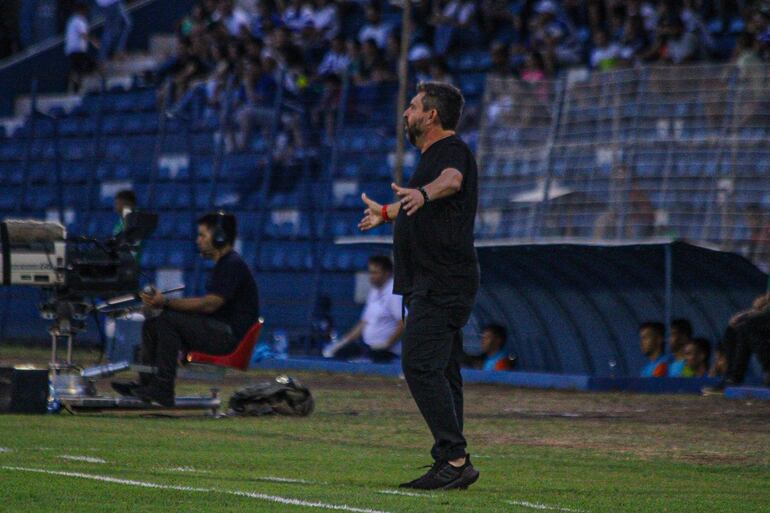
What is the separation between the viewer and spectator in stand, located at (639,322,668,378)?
16.4m

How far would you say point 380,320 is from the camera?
1847 cm

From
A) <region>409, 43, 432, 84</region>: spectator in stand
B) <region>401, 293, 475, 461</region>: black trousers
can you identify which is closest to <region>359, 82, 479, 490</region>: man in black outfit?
<region>401, 293, 475, 461</region>: black trousers

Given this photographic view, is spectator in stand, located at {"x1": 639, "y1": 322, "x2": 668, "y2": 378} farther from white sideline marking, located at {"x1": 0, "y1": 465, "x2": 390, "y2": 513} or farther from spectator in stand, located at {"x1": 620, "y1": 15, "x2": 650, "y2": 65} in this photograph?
white sideline marking, located at {"x1": 0, "y1": 465, "x2": 390, "y2": 513}

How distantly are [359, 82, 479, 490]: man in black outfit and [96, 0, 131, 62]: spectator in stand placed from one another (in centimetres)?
2285

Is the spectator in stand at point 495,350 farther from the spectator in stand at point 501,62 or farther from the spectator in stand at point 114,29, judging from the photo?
the spectator in stand at point 114,29

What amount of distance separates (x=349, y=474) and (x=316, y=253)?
12.5 m

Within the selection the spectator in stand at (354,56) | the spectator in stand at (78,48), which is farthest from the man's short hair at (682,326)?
the spectator in stand at (78,48)

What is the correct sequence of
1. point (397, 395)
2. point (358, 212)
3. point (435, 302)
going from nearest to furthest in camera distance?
point (435, 302)
point (397, 395)
point (358, 212)

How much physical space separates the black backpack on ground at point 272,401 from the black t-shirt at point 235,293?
71cm

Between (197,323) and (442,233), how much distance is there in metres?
4.74

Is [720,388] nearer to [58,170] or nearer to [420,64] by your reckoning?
[420,64]

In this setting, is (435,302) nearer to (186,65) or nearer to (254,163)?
(254,163)

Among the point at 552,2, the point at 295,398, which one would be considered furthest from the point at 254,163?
the point at 295,398

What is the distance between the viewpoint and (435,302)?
768 cm
